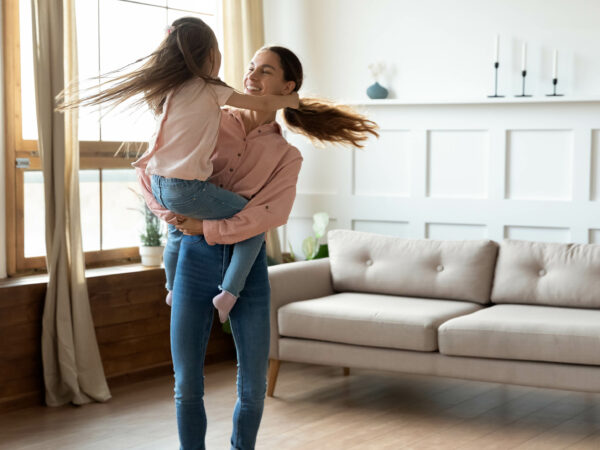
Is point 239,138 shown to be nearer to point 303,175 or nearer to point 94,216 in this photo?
point 94,216

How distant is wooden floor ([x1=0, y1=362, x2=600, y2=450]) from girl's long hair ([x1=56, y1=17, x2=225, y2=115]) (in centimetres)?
161

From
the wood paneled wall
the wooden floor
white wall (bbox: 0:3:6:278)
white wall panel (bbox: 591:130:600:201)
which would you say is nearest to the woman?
the wooden floor

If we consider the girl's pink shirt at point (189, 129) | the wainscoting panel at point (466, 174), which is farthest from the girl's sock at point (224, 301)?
the wainscoting panel at point (466, 174)

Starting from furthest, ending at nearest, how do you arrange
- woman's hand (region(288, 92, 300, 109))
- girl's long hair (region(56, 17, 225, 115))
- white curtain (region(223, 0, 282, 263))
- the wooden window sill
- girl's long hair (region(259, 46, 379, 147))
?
white curtain (region(223, 0, 282, 263))
the wooden window sill
girl's long hair (region(259, 46, 379, 147))
woman's hand (region(288, 92, 300, 109))
girl's long hair (region(56, 17, 225, 115))

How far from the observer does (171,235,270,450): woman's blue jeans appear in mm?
2309

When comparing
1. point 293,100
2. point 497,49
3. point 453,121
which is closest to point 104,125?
point 453,121

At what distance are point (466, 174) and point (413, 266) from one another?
84 cm

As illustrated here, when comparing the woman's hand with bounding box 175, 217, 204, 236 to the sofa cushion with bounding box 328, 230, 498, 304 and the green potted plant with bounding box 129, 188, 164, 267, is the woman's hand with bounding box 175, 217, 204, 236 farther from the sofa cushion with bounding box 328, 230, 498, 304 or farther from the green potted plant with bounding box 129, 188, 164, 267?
the green potted plant with bounding box 129, 188, 164, 267

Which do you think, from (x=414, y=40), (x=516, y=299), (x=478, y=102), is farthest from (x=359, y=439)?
(x=414, y=40)

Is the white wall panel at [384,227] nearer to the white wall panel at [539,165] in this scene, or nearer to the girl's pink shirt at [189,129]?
the white wall panel at [539,165]

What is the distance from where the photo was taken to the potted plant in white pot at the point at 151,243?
4.51 meters

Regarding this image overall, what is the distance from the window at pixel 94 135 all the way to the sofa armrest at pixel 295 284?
985mm

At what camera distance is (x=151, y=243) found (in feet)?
14.9

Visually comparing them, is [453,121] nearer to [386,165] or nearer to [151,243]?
[386,165]
